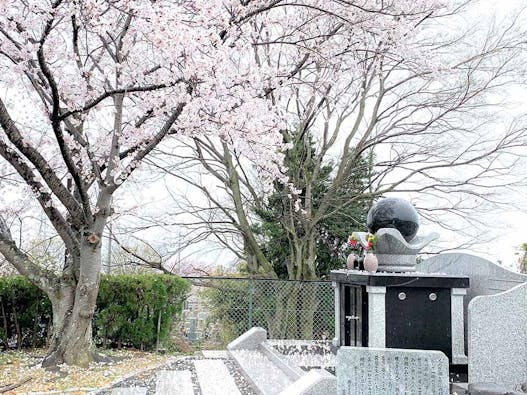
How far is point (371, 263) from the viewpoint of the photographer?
20.3ft

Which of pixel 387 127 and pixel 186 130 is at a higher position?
pixel 387 127

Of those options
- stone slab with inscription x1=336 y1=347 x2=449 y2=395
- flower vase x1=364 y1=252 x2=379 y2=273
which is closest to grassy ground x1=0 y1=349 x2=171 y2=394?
stone slab with inscription x1=336 y1=347 x2=449 y2=395

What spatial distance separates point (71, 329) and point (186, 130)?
→ 2.87 metres

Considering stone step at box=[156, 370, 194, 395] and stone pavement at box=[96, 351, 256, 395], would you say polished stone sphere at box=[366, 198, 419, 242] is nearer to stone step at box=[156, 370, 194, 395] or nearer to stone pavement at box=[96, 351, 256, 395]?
stone pavement at box=[96, 351, 256, 395]

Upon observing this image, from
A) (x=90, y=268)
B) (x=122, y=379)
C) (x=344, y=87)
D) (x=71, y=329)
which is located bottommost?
(x=122, y=379)

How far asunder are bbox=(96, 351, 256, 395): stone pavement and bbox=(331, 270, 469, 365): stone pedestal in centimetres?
153

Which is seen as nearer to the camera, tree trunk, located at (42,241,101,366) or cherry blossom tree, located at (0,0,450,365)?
cherry blossom tree, located at (0,0,450,365)

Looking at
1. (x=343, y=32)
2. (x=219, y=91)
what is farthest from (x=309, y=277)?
(x=219, y=91)

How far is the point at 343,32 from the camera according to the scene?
817 centimetres

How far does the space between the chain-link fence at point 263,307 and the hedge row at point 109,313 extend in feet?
4.71

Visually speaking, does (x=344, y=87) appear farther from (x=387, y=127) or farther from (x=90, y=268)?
(x=90, y=268)

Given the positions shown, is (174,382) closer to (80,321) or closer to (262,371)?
(262,371)

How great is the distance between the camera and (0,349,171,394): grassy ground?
587 centimetres

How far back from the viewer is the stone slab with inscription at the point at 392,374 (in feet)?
13.8
